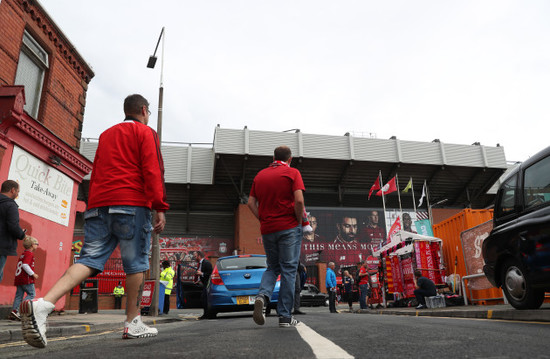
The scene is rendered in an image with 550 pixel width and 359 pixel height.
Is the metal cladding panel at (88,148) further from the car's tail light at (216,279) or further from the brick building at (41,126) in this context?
the car's tail light at (216,279)

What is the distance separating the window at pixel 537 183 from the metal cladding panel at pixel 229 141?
22.2m

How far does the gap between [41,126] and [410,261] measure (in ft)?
34.7

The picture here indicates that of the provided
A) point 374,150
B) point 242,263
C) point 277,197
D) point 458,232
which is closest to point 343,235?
point 374,150

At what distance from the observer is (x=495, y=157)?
31219 millimetres

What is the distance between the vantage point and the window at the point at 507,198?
19.9 feet

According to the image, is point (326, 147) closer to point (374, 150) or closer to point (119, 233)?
point (374, 150)

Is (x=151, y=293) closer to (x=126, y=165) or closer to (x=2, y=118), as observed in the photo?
(x=2, y=118)

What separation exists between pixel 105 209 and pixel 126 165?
403mm

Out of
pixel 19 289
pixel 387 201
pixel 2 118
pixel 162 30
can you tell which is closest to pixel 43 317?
pixel 19 289

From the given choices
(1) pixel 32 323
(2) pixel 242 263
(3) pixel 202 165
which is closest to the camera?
(1) pixel 32 323

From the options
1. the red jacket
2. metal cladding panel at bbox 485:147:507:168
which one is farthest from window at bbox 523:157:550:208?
metal cladding panel at bbox 485:147:507:168

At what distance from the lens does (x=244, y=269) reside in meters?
8.50

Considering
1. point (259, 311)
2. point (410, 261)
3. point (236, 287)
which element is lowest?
point (259, 311)

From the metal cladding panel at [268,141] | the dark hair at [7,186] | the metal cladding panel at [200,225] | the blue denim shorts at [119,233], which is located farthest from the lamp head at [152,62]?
the metal cladding panel at [200,225]
